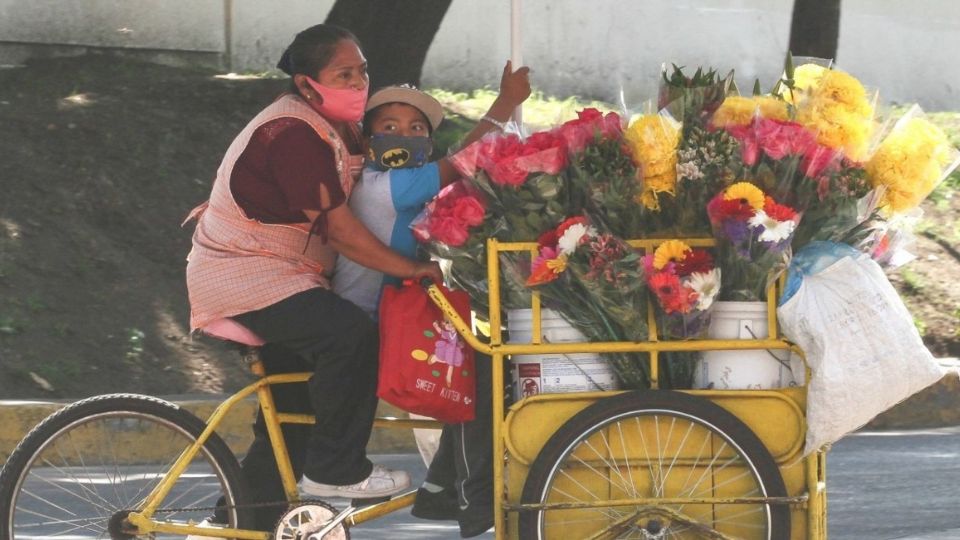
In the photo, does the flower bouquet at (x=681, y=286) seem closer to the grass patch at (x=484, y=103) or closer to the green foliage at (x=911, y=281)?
the green foliage at (x=911, y=281)

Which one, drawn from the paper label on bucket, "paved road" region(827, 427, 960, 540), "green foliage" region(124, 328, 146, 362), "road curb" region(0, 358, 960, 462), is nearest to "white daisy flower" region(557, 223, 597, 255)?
the paper label on bucket

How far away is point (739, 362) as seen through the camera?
14.7ft

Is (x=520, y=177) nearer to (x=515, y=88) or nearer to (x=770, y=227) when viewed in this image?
(x=515, y=88)

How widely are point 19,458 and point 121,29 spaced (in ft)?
28.9

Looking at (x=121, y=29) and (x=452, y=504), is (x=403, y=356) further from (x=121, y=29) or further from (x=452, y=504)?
(x=121, y=29)

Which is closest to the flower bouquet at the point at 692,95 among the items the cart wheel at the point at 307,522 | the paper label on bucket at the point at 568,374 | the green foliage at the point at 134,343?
the paper label on bucket at the point at 568,374

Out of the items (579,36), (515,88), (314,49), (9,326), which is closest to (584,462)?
(515,88)

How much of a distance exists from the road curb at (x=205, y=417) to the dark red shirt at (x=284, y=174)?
2919mm

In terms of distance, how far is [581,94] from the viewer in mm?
14531

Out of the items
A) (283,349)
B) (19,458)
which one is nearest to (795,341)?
(283,349)

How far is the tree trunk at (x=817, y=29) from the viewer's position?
38.7 ft

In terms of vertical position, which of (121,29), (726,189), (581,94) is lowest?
(581,94)

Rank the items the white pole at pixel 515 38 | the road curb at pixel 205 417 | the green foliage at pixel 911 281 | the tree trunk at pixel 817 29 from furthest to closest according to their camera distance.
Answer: the tree trunk at pixel 817 29
the green foliage at pixel 911 281
the road curb at pixel 205 417
the white pole at pixel 515 38

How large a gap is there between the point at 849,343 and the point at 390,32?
6.67 m
